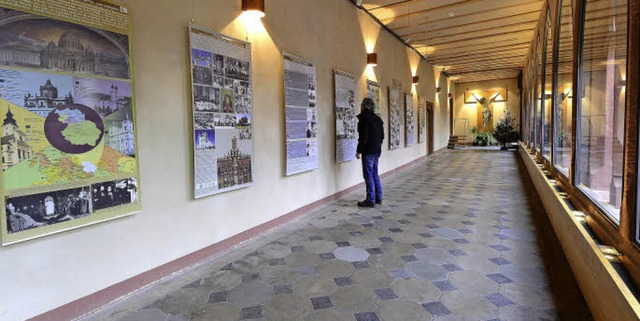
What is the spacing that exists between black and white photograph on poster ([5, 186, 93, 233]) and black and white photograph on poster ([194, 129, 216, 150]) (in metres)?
0.98

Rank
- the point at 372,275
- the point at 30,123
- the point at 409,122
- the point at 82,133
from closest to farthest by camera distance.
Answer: the point at 30,123 → the point at 82,133 → the point at 372,275 → the point at 409,122

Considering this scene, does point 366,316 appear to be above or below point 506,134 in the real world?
below

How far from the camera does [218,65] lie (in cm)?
330

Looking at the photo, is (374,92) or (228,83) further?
(374,92)

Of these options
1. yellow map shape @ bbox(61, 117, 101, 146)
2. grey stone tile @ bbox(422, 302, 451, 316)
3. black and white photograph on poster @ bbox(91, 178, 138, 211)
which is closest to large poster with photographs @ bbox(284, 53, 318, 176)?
black and white photograph on poster @ bbox(91, 178, 138, 211)

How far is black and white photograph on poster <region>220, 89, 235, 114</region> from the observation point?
3344 mm

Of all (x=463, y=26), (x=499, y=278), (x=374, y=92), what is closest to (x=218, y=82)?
(x=499, y=278)

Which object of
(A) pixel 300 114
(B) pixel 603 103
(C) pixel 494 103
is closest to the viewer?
(B) pixel 603 103

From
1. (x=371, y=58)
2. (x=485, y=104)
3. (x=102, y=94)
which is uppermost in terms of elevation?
(x=485, y=104)

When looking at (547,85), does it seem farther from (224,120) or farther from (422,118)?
(422,118)

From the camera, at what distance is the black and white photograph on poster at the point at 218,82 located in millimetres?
3262

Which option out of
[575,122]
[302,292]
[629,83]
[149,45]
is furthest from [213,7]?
[575,122]

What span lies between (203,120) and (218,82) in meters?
0.42

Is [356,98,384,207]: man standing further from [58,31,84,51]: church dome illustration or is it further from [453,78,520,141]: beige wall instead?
[453,78,520,141]: beige wall
